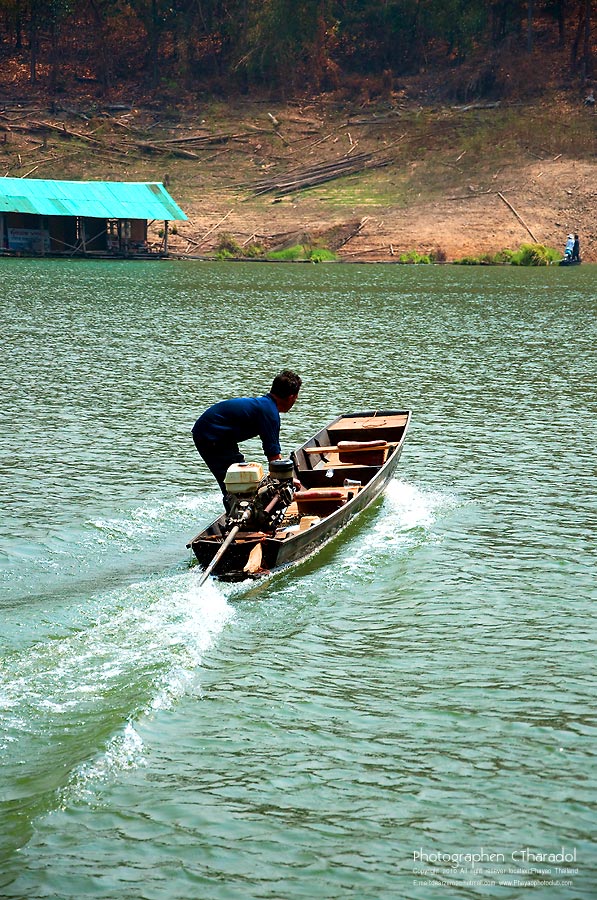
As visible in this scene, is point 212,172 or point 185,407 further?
point 212,172

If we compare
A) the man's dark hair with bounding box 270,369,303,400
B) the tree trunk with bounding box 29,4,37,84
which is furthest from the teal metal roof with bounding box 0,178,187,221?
the man's dark hair with bounding box 270,369,303,400

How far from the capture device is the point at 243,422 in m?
14.5

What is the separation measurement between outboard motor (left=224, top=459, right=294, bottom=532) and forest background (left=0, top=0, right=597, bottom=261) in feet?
188

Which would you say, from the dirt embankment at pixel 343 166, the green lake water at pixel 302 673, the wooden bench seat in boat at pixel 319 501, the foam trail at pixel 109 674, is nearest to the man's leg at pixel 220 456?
the green lake water at pixel 302 673

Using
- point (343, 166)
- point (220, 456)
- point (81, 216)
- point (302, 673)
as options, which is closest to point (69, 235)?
point (81, 216)

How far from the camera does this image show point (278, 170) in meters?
81.1

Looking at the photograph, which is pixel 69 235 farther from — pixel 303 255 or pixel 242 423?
pixel 242 423

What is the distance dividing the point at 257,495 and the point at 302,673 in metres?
3.21

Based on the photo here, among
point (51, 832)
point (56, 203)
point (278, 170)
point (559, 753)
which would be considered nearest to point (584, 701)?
point (559, 753)

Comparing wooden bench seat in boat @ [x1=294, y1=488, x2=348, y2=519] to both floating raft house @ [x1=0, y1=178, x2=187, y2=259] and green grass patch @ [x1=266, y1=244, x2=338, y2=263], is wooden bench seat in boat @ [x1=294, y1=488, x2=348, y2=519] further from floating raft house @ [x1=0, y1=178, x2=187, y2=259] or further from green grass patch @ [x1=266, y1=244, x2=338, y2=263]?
floating raft house @ [x1=0, y1=178, x2=187, y2=259]

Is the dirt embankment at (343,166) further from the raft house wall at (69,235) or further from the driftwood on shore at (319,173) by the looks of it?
the raft house wall at (69,235)

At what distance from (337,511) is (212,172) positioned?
6934 cm

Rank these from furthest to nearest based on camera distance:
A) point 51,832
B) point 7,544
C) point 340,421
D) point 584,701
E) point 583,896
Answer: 1. point 340,421
2. point 7,544
3. point 584,701
4. point 51,832
5. point 583,896

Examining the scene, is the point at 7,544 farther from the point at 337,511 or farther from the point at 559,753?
the point at 559,753
